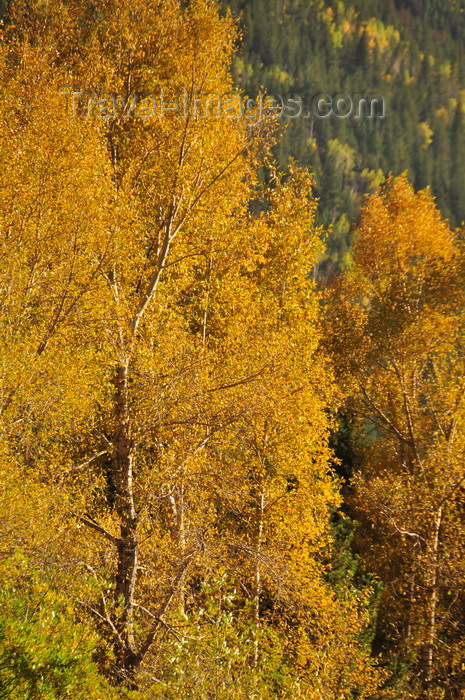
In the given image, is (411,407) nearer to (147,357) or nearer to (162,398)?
(147,357)

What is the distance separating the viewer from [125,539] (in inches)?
395

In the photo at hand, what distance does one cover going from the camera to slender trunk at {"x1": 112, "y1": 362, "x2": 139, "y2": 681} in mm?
9539

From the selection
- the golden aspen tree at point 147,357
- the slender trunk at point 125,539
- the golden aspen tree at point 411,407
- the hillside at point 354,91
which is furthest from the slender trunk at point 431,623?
the hillside at point 354,91

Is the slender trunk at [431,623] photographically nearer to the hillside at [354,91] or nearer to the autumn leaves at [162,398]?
the autumn leaves at [162,398]

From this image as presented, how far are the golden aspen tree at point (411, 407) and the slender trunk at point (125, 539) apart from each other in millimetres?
10963

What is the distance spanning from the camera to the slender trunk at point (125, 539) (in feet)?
31.3

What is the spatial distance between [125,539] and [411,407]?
1575 centimetres

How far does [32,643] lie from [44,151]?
1147 centimetres

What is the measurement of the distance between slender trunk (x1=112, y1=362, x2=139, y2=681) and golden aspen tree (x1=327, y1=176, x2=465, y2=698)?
1096 cm

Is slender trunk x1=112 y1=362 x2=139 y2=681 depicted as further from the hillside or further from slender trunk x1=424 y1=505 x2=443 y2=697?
the hillside

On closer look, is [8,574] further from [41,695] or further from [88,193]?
[88,193]

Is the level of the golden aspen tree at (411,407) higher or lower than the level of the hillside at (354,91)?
lower

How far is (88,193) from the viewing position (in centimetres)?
1228

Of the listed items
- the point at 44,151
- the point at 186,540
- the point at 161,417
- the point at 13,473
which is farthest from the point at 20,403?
the point at 44,151
